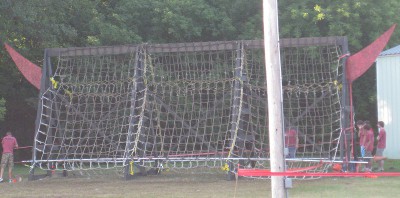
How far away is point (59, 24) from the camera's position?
28.2 metres

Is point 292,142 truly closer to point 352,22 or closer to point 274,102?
point 274,102

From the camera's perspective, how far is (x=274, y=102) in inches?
438

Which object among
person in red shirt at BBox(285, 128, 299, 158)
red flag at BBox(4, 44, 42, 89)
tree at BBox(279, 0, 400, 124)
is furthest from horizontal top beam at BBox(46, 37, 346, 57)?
tree at BBox(279, 0, 400, 124)

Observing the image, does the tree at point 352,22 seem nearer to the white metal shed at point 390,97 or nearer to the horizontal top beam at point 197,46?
the white metal shed at point 390,97

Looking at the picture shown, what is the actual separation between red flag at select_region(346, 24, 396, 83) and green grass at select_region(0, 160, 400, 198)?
2.78m

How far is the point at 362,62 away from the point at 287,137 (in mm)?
3254

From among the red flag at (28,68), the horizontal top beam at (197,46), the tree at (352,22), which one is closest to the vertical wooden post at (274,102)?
the horizontal top beam at (197,46)

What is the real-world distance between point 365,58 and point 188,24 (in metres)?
14.6

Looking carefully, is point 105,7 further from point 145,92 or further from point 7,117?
point 145,92

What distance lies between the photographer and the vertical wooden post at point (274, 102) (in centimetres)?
1100

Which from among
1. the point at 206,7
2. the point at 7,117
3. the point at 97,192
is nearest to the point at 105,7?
the point at 206,7

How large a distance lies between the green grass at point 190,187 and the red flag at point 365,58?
2.78m

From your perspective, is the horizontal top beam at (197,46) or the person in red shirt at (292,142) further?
the person in red shirt at (292,142)

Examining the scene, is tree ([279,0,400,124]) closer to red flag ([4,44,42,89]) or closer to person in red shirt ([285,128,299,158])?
person in red shirt ([285,128,299,158])
